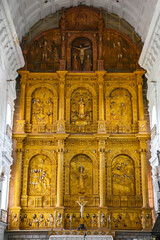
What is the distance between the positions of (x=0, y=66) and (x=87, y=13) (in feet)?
31.1

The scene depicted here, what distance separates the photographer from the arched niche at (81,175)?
24.0 meters

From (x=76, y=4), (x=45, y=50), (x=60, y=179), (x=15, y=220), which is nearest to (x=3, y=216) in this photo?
(x=15, y=220)

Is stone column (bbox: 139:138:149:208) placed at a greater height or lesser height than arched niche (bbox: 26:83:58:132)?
lesser

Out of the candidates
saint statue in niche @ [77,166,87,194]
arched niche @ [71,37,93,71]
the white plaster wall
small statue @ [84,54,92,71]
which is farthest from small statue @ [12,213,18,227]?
small statue @ [84,54,92,71]

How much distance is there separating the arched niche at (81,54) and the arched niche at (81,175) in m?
6.35

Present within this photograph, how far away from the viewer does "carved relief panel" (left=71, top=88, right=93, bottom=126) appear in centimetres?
2544

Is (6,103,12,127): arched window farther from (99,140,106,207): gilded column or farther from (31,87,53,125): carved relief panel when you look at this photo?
(99,140,106,207): gilded column

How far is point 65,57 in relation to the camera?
2650cm

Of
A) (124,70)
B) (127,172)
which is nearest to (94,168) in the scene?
(127,172)

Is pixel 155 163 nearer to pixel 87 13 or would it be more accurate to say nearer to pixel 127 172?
pixel 127 172

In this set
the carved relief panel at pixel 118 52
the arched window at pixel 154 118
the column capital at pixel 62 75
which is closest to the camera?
the arched window at pixel 154 118

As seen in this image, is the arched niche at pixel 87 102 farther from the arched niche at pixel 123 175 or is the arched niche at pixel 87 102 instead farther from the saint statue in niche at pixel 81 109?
the arched niche at pixel 123 175

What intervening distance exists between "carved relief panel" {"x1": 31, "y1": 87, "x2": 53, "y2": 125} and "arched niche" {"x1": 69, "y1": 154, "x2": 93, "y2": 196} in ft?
10.6

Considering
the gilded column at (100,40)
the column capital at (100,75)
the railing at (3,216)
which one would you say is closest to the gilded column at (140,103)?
the column capital at (100,75)
